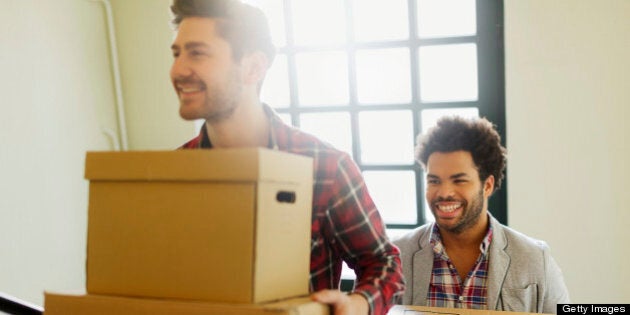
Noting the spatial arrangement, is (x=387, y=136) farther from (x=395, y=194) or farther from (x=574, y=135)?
(x=574, y=135)

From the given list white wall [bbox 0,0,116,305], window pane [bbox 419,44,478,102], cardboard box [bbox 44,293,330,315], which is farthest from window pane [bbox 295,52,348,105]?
cardboard box [bbox 44,293,330,315]

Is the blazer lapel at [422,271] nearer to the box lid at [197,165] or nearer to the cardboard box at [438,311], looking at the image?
the cardboard box at [438,311]

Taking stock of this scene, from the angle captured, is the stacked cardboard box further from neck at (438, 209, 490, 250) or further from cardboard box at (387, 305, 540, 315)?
neck at (438, 209, 490, 250)

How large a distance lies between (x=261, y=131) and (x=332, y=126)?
6.23ft

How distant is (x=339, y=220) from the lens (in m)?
1.18

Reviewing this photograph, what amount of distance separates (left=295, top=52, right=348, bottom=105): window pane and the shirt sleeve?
1830 millimetres

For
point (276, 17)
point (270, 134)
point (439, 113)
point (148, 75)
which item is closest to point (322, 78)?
point (276, 17)

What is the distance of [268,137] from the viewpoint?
3.92 feet

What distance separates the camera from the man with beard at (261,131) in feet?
3.58

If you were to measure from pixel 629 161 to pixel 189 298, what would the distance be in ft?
Result: 6.96

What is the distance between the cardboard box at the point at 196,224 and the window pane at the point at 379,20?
6.51ft

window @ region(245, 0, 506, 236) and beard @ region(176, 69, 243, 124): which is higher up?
window @ region(245, 0, 506, 236)

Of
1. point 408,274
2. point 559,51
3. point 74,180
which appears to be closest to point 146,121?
point 74,180

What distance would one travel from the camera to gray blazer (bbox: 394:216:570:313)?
1.77 meters
